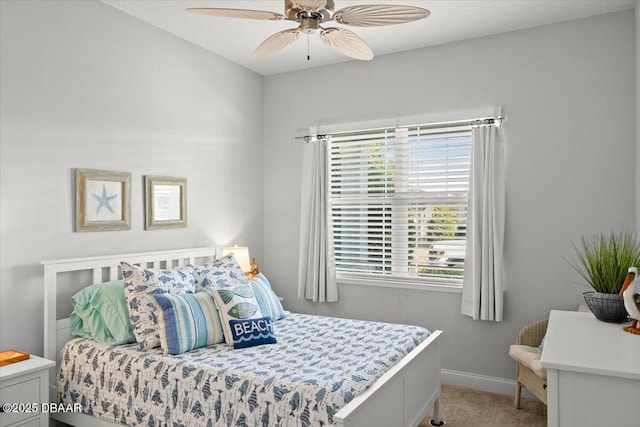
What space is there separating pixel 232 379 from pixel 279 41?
1.79m

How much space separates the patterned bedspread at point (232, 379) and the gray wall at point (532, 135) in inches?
41.6

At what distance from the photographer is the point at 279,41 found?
258 centimetres

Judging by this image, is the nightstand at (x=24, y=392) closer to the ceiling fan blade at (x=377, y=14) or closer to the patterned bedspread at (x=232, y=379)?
the patterned bedspread at (x=232, y=379)

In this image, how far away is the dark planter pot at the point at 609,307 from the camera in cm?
206

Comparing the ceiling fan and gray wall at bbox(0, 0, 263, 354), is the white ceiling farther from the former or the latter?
the ceiling fan

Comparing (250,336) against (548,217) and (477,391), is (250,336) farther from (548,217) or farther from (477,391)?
(548,217)

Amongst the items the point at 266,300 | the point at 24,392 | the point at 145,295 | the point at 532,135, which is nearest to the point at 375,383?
the point at 266,300

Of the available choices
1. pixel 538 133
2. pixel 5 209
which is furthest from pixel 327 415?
pixel 538 133

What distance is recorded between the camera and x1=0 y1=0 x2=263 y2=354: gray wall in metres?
2.70

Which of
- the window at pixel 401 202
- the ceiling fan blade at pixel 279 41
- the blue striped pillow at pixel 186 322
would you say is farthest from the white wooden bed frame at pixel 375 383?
the ceiling fan blade at pixel 279 41

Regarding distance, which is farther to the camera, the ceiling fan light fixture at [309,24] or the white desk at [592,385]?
the ceiling fan light fixture at [309,24]

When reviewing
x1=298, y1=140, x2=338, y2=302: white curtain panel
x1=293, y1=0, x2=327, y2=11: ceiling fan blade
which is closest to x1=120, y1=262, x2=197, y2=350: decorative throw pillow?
x1=298, y1=140, x2=338, y2=302: white curtain panel

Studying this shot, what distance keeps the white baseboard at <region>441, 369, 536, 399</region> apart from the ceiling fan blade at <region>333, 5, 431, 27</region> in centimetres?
285

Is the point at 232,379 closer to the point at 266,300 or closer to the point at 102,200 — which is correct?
the point at 266,300
